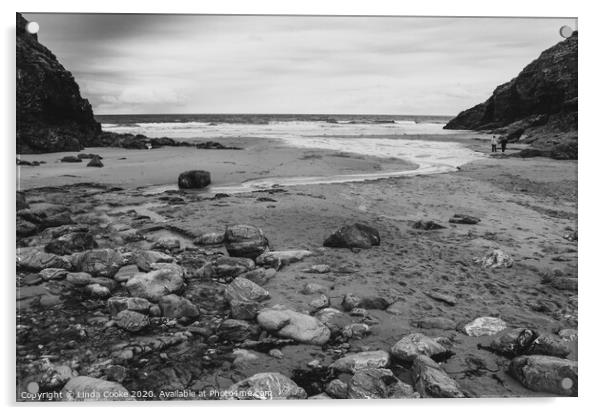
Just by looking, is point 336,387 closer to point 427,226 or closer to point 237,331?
point 237,331

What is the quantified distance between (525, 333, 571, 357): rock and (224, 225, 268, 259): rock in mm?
2179

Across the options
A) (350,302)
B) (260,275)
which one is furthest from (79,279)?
(350,302)

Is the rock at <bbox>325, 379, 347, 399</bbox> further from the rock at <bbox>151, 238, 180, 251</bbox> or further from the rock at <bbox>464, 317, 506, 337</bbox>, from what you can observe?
the rock at <bbox>151, 238, 180, 251</bbox>

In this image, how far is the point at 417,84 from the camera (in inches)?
153

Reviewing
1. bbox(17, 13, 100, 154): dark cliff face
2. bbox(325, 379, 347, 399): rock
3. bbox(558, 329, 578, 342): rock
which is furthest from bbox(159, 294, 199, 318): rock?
bbox(558, 329, 578, 342): rock

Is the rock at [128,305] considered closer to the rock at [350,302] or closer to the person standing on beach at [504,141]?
the rock at [350,302]

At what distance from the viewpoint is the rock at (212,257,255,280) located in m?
3.46

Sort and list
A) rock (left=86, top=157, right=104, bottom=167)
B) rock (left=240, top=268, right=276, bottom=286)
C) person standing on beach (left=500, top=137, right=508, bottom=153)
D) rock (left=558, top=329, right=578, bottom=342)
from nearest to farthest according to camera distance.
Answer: rock (left=558, top=329, right=578, bottom=342), rock (left=240, top=268, right=276, bottom=286), rock (left=86, top=157, right=104, bottom=167), person standing on beach (left=500, top=137, right=508, bottom=153)

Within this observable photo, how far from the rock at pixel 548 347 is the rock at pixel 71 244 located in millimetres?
3453

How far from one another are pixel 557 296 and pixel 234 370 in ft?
8.26

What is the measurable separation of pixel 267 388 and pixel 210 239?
1.71 meters

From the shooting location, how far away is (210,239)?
3.94 metres

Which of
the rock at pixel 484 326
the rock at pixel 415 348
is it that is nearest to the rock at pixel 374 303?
the rock at pixel 415 348

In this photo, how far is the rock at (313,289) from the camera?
10.6ft
